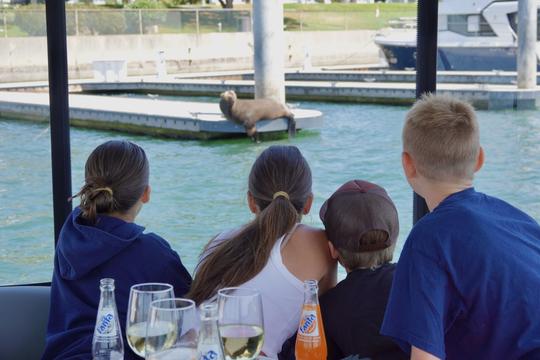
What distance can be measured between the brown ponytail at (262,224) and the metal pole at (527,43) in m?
15.0

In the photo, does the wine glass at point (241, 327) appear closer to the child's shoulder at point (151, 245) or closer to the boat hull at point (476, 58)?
the child's shoulder at point (151, 245)

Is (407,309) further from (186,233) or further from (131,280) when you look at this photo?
(186,233)

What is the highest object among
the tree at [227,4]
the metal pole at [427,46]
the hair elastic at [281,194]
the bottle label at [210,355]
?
the tree at [227,4]

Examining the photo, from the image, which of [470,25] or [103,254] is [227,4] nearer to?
[470,25]

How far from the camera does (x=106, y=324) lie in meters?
1.62

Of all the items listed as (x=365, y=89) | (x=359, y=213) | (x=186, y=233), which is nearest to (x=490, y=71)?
(x=365, y=89)

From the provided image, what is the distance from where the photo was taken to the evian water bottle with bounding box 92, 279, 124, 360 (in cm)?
161

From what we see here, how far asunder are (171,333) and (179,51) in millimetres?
21895

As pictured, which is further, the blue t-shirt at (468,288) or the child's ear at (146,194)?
the child's ear at (146,194)

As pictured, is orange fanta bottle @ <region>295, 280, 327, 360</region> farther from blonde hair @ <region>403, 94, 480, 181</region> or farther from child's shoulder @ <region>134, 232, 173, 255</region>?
child's shoulder @ <region>134, 232, 173, 255</region>

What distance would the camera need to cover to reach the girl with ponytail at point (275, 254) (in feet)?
6.27

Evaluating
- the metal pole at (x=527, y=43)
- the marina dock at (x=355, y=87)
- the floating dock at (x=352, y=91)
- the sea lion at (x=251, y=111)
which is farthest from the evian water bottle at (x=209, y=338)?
the metal pole at (x=527, y=43)

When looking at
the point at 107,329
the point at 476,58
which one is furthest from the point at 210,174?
the point at 476,58

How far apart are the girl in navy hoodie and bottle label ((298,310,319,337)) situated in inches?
20.1
